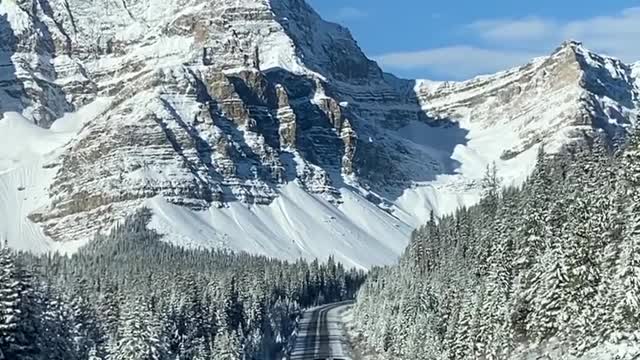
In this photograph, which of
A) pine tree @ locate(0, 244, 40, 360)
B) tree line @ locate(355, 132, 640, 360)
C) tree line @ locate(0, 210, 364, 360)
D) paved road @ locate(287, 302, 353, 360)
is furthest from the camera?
paved road @ locate(287, 302, 353, 360)

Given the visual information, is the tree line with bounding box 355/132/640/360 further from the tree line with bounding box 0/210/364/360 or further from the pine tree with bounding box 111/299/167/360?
the pine tree with bounding box 111/299/167/360

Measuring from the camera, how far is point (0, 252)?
240 feet

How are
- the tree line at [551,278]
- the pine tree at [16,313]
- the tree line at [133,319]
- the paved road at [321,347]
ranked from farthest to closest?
the paved road at [321,347], the tree line at [133,319], the pine tree at [16,313], the tree line at [551,278]

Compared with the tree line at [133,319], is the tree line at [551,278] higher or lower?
higher

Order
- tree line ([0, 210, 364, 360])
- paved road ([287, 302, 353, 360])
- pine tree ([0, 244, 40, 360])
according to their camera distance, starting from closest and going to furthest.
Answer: pine tree ([0, 244, 40, 360]) → tree line ([0, 210, 364, 360]) → paved road ([287, 302, 353, 360])

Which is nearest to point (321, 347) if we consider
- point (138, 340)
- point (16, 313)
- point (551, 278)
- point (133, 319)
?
point (133, 319)

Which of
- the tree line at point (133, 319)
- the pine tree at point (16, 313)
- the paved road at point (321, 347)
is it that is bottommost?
the paved road at point (321, 347)

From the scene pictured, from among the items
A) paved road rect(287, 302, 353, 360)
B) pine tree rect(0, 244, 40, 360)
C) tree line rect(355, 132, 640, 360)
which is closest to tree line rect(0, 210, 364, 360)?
pine tree rect(0, 244, 40, 360)

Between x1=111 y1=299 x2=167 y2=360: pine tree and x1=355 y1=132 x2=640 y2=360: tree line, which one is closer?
x1=355 y1=132 x2=640 y2=360: tree line

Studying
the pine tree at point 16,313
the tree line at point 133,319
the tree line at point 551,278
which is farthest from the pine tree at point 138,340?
the tree line at point 551,278

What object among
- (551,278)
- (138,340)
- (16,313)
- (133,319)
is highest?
(551,278)

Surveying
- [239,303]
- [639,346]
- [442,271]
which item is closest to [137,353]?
[639,346]

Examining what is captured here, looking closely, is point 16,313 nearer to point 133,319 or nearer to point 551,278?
point 133,319

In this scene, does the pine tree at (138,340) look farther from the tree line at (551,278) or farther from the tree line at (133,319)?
the tree line at (551,278)
